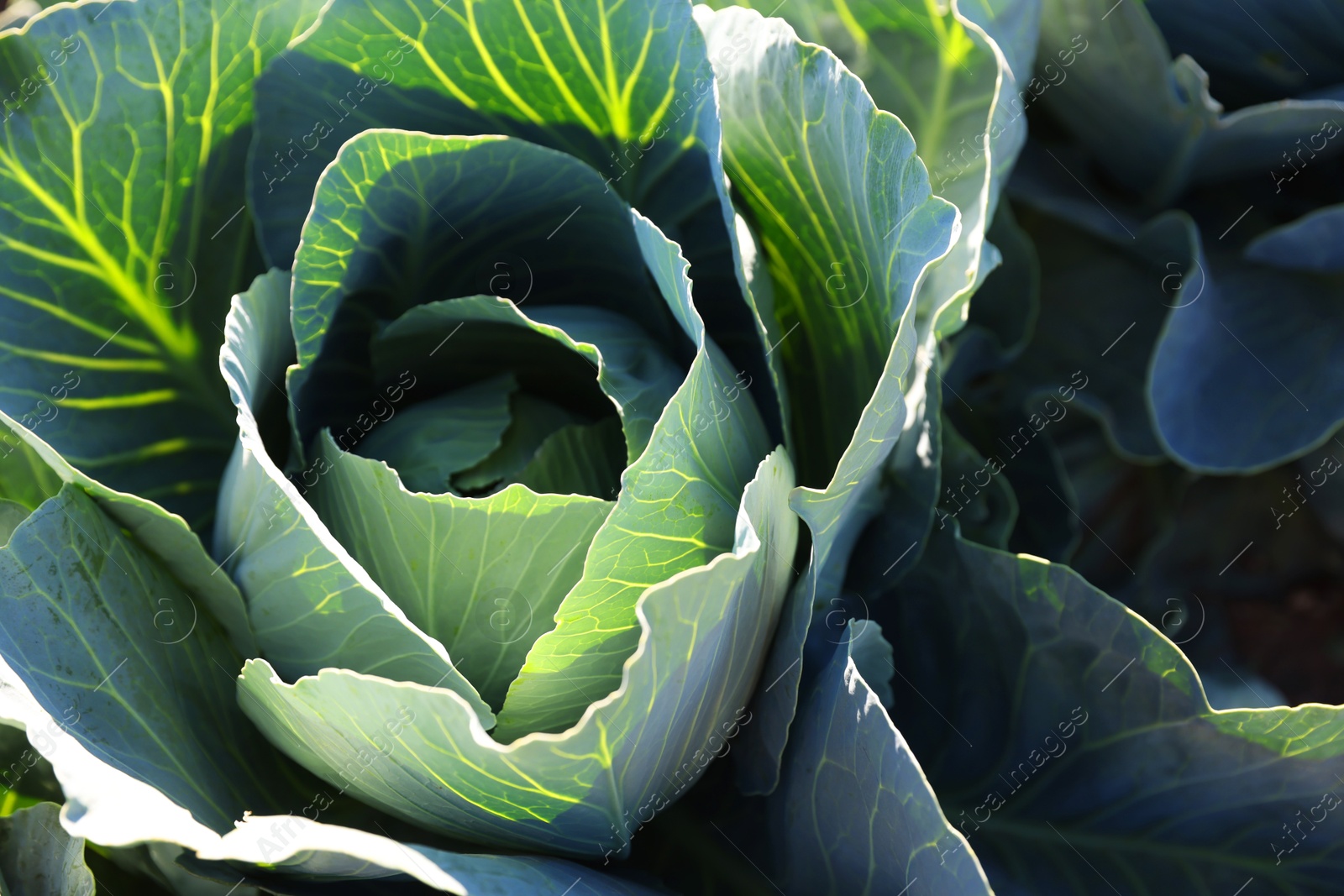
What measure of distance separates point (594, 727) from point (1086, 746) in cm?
56

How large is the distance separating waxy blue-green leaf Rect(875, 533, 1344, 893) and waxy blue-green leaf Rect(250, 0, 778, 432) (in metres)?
0.29

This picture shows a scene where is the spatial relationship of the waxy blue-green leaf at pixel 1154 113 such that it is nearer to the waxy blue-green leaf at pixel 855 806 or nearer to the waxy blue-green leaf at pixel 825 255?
the waxy blue-green leaf at pixel 825 255

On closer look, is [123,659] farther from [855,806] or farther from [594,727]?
[855,806]

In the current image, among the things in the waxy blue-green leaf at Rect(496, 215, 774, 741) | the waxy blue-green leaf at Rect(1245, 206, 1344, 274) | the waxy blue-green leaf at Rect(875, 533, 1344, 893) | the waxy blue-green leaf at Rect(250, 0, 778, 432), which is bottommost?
the waxy blue-green leaf at Rect(875, 533, 1344, 893)

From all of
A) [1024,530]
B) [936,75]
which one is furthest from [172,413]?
[1024,530]

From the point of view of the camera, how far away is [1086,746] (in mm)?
1041

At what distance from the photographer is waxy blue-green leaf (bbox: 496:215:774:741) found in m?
0.75

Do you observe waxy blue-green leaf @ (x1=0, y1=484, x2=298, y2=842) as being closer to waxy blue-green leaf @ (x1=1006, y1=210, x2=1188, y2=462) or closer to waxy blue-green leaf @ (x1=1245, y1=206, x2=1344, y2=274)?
waxy blue-green leaf @ (x1=1006, y1=210, x2=1188, y2=462)

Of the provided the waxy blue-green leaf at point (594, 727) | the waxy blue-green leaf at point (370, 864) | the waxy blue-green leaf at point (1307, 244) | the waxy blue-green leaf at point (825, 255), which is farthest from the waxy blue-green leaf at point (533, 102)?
the waxy blue-green leaf at point (1307, 244)

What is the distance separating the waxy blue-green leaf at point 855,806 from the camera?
0.77 meters

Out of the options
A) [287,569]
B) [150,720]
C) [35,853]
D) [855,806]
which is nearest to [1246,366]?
[855,806]

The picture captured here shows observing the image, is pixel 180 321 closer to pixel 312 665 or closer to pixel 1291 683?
pixel 312 665

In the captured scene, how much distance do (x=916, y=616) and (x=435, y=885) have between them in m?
0.60

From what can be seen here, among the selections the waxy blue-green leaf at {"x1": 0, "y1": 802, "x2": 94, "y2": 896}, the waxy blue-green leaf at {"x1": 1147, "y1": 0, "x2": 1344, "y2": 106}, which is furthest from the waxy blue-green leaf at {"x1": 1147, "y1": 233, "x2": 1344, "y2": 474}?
the waxy blue-green leaf at {"x1": 0, "y1": 802, "x2": 94, "y2": 896}
